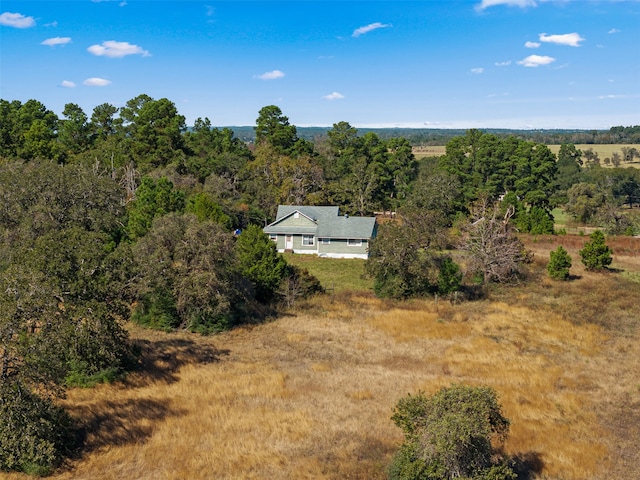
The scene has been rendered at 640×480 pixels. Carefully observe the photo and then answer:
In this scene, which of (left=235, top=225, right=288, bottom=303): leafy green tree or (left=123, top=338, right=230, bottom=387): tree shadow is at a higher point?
(left=235, top=225, right=288, bottom=303): leafy green tree

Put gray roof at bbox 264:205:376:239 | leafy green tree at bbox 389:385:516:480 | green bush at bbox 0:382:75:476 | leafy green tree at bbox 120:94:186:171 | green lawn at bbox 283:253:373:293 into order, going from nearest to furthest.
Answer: leafy green tree at bbox 389:385:516:480 < green bush at bbox 0:382:75:476 < green lawn at bbox 283:253:373:293 < gray roof at bbox 264:205:376:239 < leafy green tree at bbox 120:94:186:171

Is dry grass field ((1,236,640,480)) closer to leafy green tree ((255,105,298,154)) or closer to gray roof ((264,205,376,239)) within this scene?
gray roof ((264,205,376,239))

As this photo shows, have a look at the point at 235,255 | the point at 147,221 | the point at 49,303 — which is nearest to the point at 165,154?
the point at 147,221

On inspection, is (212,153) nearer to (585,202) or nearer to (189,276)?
(189,276)

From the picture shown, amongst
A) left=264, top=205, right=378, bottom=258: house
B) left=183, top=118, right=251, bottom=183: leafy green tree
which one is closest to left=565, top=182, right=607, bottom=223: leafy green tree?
left=264, top=205, right=378, bottom=258: house

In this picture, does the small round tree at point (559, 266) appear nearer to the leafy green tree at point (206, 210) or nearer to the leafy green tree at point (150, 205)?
the leafy green tree at point (206, 210)

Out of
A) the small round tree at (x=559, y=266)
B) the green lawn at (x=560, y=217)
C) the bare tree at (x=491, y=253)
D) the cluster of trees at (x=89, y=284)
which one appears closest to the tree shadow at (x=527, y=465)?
the cluster of trees at (x=89, y=284)

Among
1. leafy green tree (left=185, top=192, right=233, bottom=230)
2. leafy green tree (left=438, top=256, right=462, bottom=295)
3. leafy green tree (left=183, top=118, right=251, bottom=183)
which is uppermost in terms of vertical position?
leafy green tree (left=183, top=118, right=251, bottom=183)
